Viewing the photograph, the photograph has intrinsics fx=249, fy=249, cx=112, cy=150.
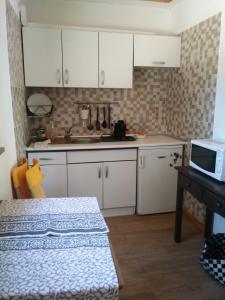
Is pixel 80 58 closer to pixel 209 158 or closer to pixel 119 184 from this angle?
pixel 119 184

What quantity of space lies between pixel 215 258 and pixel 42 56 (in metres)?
2.53

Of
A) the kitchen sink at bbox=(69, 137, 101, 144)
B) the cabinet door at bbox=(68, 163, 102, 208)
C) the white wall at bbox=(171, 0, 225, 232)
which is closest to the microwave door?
the white wall at bbox=(171, 0, 225, 232)

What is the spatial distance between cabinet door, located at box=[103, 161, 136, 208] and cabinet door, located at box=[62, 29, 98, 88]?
98cm

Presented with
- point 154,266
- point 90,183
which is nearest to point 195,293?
point 154,266

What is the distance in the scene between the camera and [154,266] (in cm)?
210

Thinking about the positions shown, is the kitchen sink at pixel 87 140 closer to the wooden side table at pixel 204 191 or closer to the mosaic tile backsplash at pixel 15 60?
the mosaic tile backsplash at pixel 15 60

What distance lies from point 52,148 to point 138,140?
1.03m

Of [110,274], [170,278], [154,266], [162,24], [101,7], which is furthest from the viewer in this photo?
[162,24]

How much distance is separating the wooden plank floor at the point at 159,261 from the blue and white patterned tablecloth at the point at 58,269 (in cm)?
97

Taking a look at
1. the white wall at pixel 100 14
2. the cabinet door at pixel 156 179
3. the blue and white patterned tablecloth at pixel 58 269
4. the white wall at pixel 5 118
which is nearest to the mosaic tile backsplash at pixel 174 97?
the cabinet door at pixel 156 179

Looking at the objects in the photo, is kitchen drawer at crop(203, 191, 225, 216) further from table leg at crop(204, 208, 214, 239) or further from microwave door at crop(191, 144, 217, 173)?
table leg at crop(204, 208, 214, 239)

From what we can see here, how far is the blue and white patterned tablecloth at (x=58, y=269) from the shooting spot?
2.72 feet

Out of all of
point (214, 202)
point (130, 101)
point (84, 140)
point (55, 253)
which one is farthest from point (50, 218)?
point (130, 101)

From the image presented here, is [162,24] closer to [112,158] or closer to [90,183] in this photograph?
[112,158]
